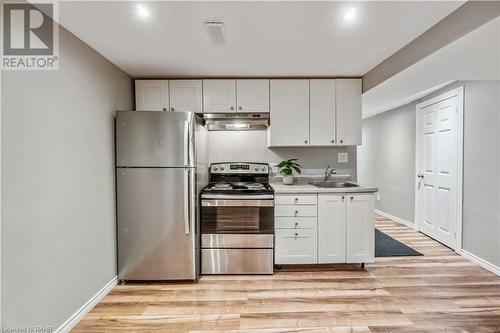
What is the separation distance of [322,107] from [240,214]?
1589 mm

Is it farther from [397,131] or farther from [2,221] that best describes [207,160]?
[397,131]

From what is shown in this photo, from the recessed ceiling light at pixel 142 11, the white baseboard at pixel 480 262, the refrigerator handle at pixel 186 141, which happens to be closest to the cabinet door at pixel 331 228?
the refrigerator handle at pixel 186 141

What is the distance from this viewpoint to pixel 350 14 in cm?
178

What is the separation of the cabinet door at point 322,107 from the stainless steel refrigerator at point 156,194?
4.68 ft

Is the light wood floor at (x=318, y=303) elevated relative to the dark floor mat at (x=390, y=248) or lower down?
lower down

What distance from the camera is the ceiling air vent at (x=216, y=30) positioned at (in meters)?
1.87

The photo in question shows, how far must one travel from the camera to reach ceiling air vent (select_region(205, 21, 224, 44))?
1.87 m

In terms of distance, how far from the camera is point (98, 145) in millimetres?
2350

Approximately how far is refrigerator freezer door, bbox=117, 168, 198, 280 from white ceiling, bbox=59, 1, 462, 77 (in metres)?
1.11

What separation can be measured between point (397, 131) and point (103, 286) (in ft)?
16.7

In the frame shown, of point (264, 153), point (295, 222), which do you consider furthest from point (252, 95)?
point (295, 222)

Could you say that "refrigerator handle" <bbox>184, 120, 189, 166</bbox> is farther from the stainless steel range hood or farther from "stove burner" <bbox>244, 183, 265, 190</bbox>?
"stove burner" <bbox>244, 183, 265, 190</bbox>

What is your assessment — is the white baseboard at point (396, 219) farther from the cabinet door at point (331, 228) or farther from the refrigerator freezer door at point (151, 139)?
the refrigerator freezer door at point (151, 139)

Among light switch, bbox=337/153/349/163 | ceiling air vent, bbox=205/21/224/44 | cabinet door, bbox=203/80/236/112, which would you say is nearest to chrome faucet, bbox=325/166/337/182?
light switch, bbox=337/153/349/163
